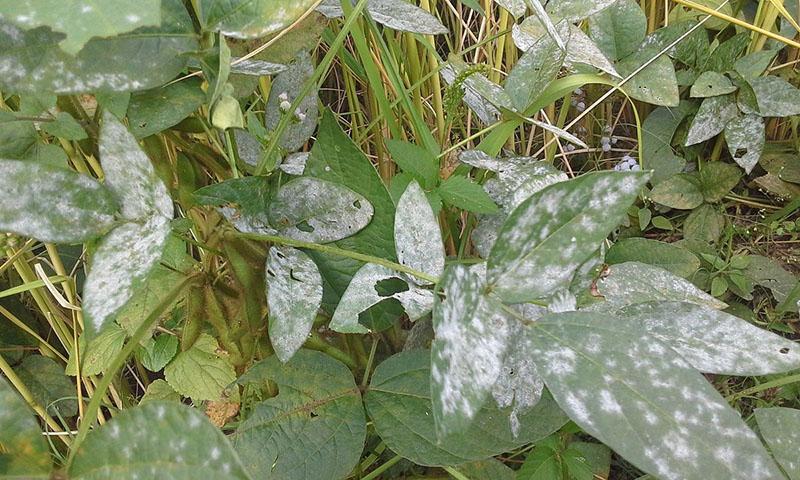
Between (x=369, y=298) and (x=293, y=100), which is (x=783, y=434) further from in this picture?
(x=293, y=100)

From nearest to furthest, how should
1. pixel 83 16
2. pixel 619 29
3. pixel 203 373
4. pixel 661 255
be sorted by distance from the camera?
pixel 83 16 < pixel 203 373 < pixel 661 255 < pixel 619 29

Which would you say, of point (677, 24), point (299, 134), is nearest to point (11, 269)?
point (299, 134)

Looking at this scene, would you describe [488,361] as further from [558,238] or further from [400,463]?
[400,463]

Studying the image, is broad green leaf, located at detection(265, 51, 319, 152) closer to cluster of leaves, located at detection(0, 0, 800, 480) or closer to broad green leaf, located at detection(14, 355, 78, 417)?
cluster of leaves, located at detection(0, 0, 800, 480)

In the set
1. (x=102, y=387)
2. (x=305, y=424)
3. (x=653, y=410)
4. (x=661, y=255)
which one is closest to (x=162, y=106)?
(x=102, y=387)

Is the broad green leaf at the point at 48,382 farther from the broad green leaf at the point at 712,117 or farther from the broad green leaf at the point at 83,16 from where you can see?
the broad green leaf at the point at 712,117

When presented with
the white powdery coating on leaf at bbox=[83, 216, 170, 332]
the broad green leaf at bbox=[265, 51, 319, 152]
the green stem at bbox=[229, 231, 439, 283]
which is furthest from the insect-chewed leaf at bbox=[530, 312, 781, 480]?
the broad green leaf at bbox=[265, 51, 319, 152]
